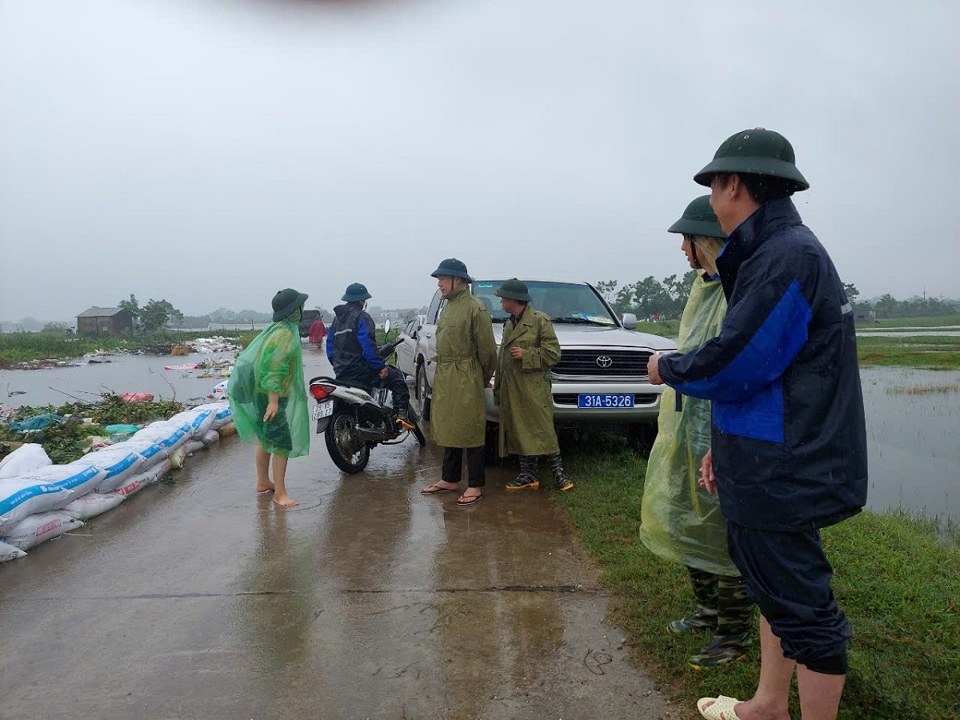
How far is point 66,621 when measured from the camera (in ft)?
10.5

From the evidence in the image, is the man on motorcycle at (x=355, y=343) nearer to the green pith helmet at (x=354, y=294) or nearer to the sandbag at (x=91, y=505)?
the green pith helmet at (x=354, y=294)

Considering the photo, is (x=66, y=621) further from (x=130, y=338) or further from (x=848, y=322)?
(x=130, y=338)

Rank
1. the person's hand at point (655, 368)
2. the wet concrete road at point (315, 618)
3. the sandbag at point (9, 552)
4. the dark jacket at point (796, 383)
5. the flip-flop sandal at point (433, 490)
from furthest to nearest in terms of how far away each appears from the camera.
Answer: the flip-flop sandal at point (433, 490) → the sandbag at point (9, 552) → the wet concrete road at point (315, 618) → the person's hand at point (655, 368) → the dark jacket at point (796, 383)

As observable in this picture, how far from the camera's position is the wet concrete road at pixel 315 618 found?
8.32ft

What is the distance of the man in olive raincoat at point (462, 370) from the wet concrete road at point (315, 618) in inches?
18.9

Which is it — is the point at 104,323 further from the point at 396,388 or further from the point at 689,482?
the point at 689,482

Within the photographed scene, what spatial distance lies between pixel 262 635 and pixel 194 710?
0.57m

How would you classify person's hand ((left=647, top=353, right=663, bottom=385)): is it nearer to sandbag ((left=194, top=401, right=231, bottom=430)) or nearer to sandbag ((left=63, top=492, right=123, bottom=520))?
sandbag ((left=63, top=492, right=123, bottom=520))

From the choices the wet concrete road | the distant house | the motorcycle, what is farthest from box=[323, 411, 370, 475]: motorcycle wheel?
the distant house

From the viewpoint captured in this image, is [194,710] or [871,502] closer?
[194,710]

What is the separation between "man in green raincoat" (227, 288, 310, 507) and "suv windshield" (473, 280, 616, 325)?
2503 mm

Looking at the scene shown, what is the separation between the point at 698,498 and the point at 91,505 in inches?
167

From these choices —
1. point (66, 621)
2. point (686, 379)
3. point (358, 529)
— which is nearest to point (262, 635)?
point (66, 621)

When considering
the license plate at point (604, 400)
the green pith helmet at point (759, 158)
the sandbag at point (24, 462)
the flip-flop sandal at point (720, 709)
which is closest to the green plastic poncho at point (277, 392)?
the sandbag at point (24, 462)
